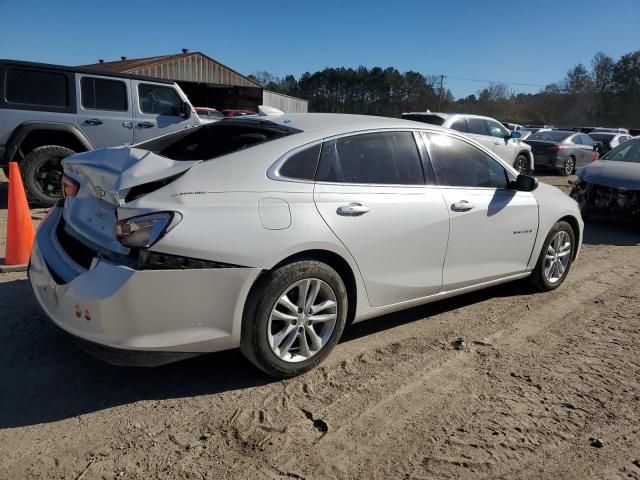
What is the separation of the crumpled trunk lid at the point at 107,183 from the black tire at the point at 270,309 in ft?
2.46

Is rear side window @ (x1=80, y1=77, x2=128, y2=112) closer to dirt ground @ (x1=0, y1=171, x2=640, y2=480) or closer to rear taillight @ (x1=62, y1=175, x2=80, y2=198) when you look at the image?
dirt ground @ (x1=0, y1=171, x2=640, y2=480)

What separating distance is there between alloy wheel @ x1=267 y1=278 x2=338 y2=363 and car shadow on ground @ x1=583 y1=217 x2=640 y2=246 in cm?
555

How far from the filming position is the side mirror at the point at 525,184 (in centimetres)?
444

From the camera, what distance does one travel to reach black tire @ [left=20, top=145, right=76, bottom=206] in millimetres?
7457

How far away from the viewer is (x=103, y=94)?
A: 809 centimetres

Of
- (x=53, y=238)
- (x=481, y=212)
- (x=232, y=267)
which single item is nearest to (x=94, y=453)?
(x=232, y=267)

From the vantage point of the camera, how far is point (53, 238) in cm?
337

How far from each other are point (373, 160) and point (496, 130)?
37.1 ft

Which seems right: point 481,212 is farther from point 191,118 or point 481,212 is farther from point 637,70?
point 637,70

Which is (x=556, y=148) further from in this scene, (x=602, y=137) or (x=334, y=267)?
(x=334, y=267)

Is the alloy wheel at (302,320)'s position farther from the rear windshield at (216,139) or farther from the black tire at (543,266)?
the black tire at (543,266)

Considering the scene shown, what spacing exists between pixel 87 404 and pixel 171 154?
1.67 meters

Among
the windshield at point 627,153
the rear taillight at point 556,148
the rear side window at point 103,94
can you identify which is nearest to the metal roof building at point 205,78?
the rear taillight at point 556,148

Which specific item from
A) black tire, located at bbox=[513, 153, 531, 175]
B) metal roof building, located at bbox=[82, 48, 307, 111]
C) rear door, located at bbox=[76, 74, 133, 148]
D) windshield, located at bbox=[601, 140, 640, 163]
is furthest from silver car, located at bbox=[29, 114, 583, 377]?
metal roof building, located at bbox=[82, 48, 307, 111]
